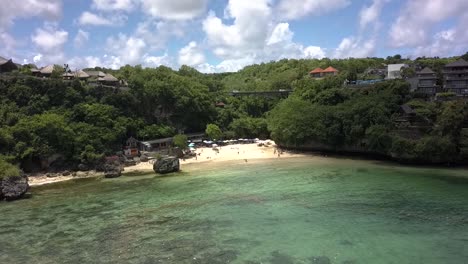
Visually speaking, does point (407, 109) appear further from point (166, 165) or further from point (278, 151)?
point (166, 165)

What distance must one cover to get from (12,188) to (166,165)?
18879mm

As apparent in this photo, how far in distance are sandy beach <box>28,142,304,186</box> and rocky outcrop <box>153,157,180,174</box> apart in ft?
8.99

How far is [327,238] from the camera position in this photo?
94.2 feet

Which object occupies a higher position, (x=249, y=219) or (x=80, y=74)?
(x=80, y=74)

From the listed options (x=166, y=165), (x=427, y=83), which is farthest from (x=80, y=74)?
(x=427, y=83)

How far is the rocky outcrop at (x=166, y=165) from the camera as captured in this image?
5503cm

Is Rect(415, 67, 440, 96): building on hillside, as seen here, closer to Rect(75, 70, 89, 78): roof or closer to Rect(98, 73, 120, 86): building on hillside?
Rect(98, 73, 120, 86): building on hillside

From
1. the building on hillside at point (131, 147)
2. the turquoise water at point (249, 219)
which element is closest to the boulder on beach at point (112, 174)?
the turquoise water at point (249, 219)

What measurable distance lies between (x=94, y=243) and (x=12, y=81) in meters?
48.2

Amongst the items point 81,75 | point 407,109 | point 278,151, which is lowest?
point 278,151

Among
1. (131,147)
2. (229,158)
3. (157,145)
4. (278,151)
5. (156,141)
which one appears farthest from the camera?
(157,145)

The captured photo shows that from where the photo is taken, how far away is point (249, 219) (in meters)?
33.6

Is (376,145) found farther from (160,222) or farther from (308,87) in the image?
(160,222)

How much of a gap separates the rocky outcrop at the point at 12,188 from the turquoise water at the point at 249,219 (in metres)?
1.64
